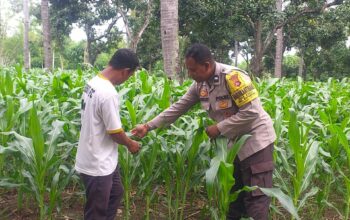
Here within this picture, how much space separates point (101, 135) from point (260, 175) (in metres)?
1.22

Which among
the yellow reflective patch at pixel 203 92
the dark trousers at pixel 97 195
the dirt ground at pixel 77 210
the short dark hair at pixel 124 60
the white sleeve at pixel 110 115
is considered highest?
the short dark hair at pixel 124 60

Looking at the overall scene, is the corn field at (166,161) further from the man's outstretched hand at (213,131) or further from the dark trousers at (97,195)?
the dark trousers at (97,195)

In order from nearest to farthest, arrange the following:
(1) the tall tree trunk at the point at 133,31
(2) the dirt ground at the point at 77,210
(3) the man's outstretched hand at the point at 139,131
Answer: (3) the man's outstretched hand at the point at 139,131 → (2) the dirt ground at the point at 77,210 → (1) the tall tree trunk at the point at 133,31

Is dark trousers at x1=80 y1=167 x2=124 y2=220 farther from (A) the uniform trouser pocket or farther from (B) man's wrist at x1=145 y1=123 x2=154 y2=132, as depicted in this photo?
(A) the uniform trouser pocket

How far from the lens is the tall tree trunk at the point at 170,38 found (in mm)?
5926

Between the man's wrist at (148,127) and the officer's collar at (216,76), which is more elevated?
the officer's collar at (216,76)

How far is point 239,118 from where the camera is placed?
2.68 metres

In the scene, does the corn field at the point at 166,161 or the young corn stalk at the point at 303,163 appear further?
the young corn stalk at the point at 303,163

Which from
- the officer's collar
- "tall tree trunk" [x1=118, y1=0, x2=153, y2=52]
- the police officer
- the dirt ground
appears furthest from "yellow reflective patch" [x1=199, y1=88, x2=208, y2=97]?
"tall tree trunk" [x1=118, y1=0, x2=153, y2=52]

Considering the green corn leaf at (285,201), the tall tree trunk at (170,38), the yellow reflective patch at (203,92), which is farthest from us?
the tall tree trunk at (170,38)

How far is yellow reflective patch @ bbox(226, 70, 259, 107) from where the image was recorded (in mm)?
2662

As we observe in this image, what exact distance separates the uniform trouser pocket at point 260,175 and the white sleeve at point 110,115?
1.07 meters

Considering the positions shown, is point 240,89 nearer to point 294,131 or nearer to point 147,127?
point 294,131

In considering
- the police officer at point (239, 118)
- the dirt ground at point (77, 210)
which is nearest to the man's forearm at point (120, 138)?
the police officer at point (239, 118)
